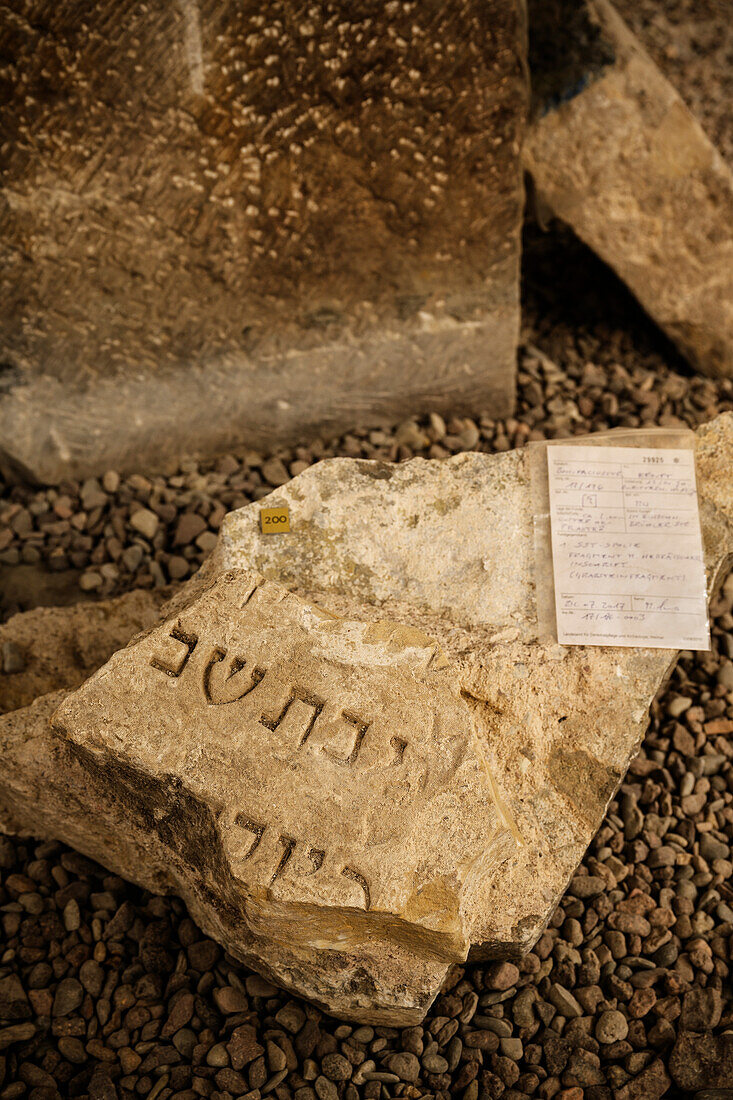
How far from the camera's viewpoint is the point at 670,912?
2135mm

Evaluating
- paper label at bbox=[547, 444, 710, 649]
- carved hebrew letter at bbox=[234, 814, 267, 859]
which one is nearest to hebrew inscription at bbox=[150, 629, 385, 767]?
carved hebrew letter at bbox=[234, 814, 267, 859]

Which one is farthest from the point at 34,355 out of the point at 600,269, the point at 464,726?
the point at 600,269

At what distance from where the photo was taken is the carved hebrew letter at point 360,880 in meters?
1.55

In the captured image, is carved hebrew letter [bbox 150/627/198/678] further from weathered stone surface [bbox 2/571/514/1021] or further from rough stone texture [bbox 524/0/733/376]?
rough stone texture [bbox 524/0/733/376]

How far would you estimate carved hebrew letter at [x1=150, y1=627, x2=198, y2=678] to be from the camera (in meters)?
1.79

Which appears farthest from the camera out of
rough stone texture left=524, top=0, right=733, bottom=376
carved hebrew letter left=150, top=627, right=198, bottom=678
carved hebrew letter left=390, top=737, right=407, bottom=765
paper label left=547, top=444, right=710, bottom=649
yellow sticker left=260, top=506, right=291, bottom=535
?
rough stone texture left=524, top=0, right=733, bottom=376

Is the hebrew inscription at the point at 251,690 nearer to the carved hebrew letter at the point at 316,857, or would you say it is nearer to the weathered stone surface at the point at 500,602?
the carved hebrew letter at the point at 316,857

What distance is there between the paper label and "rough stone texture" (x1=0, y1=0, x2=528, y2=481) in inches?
41.0

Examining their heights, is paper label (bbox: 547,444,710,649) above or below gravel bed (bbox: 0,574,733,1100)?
above

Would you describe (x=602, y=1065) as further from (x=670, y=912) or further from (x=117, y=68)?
(x=117, y=68)

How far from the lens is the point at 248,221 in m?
2.71

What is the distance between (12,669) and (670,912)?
1771 mm

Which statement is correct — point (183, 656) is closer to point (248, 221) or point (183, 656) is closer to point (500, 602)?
point (500, 602)

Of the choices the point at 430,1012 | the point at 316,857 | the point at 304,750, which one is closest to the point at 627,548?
the point at 304,750
